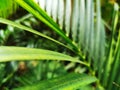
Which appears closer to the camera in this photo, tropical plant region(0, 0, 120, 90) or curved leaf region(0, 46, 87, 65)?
curved leaf region(0, 46, 87, 65)

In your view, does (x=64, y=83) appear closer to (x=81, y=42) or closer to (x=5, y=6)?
(x=81, y=42)

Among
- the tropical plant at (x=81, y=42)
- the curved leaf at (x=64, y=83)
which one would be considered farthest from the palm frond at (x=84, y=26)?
the curved leaf at (x=64, y=83)

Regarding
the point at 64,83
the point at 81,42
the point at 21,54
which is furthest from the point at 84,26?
the point at 21,54

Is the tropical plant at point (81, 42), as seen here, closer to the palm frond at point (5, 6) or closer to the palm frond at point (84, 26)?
the palm frond at point (84, 26)

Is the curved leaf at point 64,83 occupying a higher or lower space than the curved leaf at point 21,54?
lower

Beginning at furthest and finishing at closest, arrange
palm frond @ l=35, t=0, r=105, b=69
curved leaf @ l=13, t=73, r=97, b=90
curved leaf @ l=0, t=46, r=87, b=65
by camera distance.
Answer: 1. palm frond @ l=35, t=0, r=105, b=69
2. curved leaf @ l=13, t=73, r=97, b=90
3. curved leaf @ l=0, t=46, r=87, b=65

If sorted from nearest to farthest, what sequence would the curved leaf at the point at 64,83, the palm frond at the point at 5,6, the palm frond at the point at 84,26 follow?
the curved leaf at the point at 64,83
the palm frond at the point at 84,26
the palm frond at the point at 5,6

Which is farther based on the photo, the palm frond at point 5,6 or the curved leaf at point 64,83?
the palm frond at point 5,6

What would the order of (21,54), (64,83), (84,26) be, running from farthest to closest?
(84,26) → (64,83) → (21,54)

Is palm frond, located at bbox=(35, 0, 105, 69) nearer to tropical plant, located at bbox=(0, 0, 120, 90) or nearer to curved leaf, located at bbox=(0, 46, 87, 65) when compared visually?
tropical plant, located at bbox=(0, 0, 120, 90)

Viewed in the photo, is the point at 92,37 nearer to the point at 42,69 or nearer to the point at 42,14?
the point at 42,14

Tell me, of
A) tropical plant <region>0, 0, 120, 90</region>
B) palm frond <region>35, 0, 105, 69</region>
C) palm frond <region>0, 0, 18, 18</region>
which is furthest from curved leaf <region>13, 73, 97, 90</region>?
palm frond <region>0, 0, 18, 18</region>

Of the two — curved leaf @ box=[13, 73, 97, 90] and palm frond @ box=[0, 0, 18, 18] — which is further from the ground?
palm frond @ box=[0, 0, 18, 18]
